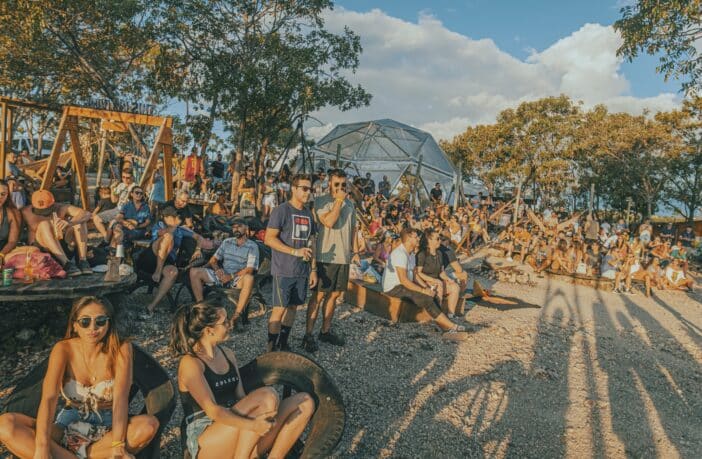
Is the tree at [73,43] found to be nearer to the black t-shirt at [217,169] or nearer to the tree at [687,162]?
the black t-shirt at [217,169]

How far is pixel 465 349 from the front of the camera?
5.47 m

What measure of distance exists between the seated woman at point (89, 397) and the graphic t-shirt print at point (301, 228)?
2.06 metres

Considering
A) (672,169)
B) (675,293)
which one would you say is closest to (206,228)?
(675,293)

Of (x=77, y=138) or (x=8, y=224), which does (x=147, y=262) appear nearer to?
(x=8, y=224)

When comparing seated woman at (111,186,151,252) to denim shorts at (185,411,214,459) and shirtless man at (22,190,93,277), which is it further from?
denim shorts at (185,411,214,459)

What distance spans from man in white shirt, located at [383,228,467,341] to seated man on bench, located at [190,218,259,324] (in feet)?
5.70

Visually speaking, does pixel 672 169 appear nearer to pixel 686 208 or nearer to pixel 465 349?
pixel 686 208

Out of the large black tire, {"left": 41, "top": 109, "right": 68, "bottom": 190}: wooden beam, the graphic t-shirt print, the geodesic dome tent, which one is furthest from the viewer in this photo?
the geodesic dome tent

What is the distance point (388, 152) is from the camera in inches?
884

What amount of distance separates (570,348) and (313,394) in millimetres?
4365

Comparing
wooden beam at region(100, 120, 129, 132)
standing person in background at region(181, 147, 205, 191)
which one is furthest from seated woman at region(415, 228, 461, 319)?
standing person in background at region(181, 147, 205, 191)

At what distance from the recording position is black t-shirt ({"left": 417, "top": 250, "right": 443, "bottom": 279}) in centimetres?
655

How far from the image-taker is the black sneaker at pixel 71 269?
457 cm

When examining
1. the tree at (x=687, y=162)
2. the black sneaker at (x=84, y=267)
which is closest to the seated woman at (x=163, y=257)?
the black sneaker at (x=84, y=267)
